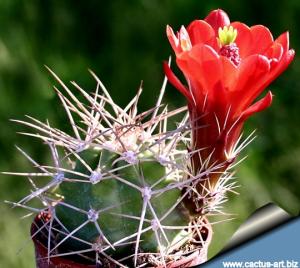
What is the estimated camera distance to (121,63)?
1949 mm

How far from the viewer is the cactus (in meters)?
0.81

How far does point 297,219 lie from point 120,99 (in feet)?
3.71

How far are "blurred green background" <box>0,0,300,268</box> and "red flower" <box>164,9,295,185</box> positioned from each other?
3.07 feet

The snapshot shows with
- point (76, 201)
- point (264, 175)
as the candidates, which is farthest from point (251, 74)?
point (264, 175)

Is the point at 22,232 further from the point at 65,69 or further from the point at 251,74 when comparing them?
the point at 251,74

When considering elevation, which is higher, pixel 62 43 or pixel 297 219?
pixel 62 43

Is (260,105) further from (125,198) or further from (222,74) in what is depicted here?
(125,198)

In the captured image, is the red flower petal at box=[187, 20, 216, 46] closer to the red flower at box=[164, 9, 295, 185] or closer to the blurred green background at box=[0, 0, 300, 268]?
the red flower at box=[164, 9, 295, 185]

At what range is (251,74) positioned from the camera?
0.77 metres

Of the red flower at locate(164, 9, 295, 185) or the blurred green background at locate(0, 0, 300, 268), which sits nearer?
the red flower at locate(164, 9, 295, 185)

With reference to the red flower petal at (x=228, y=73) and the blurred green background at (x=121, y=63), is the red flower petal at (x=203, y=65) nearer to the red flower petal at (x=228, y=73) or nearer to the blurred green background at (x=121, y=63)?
the red flower petal at (x=228, y=73)

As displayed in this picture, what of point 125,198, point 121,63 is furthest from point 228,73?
point 121,63

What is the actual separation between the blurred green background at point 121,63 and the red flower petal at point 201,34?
3.11ft

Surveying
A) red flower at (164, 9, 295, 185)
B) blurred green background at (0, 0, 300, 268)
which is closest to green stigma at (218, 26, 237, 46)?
red flower at (164, 9, 295, 185)
